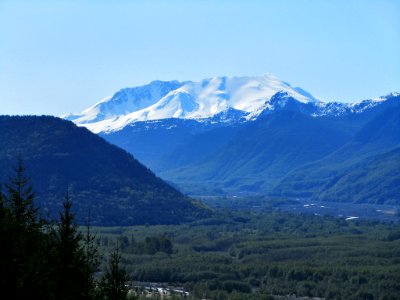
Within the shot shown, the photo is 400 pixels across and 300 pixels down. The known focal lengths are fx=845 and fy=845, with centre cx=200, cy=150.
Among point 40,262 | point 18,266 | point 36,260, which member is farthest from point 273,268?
point 18,266

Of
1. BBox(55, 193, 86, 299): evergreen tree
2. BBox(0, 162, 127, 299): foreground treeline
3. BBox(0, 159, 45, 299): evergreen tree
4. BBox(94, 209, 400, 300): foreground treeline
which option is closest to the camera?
BBox(0, 159, 45, 299): evergreen tree

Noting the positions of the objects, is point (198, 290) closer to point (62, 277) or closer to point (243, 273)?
point (243, 273)

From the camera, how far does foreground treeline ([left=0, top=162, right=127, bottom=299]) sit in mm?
42125

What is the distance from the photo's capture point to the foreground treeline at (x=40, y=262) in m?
42.1

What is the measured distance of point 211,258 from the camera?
161625 mm

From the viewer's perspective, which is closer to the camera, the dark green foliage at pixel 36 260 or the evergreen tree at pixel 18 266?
the evergreen tree at pixel 18 266

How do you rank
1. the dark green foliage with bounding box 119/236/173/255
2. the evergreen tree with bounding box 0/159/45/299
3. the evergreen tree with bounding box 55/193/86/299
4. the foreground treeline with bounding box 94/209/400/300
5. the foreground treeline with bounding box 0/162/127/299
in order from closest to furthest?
the evergreen tree with bounding box 0/159/45/299, the foreground treeline with bounding box 0/162/127/299, the evergreen tree with bounding box 55/193/86/299, the foreground treeline with bounding box 94/209/400/300, the dark green foliage with bounding box 119/236/173/255

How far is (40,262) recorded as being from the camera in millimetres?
44094

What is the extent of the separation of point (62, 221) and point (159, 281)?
91089 mm

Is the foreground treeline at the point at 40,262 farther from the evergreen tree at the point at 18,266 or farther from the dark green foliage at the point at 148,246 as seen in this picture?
the dark green foliage at the point at 148,246

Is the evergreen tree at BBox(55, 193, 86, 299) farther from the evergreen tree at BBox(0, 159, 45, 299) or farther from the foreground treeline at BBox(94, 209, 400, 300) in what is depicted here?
the foreground treeline at BBox(94, 209, 400, 300)

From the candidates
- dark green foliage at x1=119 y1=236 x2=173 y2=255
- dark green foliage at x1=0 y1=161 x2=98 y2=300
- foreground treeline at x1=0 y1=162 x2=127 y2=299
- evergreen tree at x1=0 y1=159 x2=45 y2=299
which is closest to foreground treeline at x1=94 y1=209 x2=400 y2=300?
dark green foliage at x1=119 y1=236 x2=173 y2=255

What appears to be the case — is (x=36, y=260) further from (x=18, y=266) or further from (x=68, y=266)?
(x=68, y=266)

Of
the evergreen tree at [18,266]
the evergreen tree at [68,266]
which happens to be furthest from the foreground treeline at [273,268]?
the evergreen tree at [18,266]
